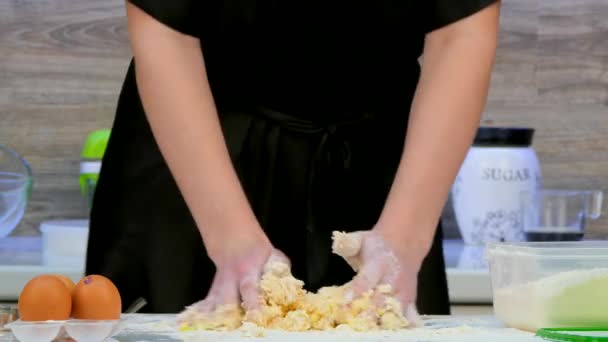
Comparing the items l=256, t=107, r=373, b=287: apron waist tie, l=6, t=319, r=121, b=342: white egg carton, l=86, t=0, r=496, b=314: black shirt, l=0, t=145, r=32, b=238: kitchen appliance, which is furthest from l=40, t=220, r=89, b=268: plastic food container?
l=6, t=319, r=121, b=342: white egg carton

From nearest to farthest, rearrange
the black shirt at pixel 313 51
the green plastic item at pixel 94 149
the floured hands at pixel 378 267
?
1. the floured hands at pixel 378 267
2. the black shirt at pixel 313 51
3. the green plastic item at pixel 94 149

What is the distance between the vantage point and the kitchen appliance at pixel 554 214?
1.91m

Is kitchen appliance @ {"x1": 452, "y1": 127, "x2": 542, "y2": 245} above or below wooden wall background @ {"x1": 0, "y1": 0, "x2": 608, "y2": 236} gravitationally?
below

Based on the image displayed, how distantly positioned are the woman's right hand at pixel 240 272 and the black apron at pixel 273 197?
0.95ft

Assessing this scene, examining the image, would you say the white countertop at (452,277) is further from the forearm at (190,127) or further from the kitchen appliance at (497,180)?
the forearm at (190,127)

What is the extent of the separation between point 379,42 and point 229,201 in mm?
348

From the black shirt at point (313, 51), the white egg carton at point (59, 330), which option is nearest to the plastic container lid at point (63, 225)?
the black shirt at point (313, 51)

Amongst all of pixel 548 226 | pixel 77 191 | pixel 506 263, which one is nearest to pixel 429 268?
pixel 506 263

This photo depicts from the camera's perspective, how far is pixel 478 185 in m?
1.97

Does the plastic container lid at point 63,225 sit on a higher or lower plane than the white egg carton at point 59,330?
lower

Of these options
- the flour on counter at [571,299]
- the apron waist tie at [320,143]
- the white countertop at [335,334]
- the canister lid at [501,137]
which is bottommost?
the white countertop at [335,334]

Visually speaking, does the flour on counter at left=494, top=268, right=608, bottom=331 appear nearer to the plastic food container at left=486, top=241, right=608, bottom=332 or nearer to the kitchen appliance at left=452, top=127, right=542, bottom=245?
the plastic food container at left=486, top=241, right=608, bottom=332

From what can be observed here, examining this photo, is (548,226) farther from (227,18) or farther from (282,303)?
(282,303)

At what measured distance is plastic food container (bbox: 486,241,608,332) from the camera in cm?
92
